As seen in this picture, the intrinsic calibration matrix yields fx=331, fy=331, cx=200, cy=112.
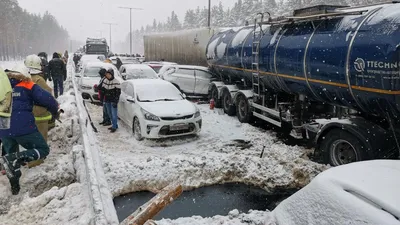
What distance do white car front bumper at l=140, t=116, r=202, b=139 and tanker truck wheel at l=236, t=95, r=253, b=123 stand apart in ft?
9.56

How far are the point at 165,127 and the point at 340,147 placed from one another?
405cm

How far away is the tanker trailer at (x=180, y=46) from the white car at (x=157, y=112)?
424 inches

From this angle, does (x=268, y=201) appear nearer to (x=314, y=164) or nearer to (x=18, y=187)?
(x=314, y=164)

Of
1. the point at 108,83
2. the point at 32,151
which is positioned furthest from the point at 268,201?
the point at 108,83

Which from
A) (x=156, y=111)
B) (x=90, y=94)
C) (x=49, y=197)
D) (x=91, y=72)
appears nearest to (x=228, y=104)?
(x=156, y=111)

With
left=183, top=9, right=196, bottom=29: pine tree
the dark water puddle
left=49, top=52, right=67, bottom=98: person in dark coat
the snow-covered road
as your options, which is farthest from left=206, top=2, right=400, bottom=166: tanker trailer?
left=183, top=9, right=196, bottom=29: pine tree

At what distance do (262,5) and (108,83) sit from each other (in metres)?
67.5

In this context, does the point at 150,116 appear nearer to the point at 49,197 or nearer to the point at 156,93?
the point at 156,93

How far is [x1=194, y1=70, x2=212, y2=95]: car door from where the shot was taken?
1473 cm

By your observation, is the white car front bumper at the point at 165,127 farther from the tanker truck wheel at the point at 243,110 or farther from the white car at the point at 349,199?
the white car at the point at 349,199

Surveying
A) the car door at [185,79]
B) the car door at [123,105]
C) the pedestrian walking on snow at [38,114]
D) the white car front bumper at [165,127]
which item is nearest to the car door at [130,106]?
the car door at [123,105]

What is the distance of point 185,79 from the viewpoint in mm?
14539

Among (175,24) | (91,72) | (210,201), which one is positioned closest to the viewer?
(210,201)

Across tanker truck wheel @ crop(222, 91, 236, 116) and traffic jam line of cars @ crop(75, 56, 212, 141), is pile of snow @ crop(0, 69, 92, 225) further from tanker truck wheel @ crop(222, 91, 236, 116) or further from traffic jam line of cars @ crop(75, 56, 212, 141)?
tanker truck wheel @ crop(222, 91, 236, 116)
